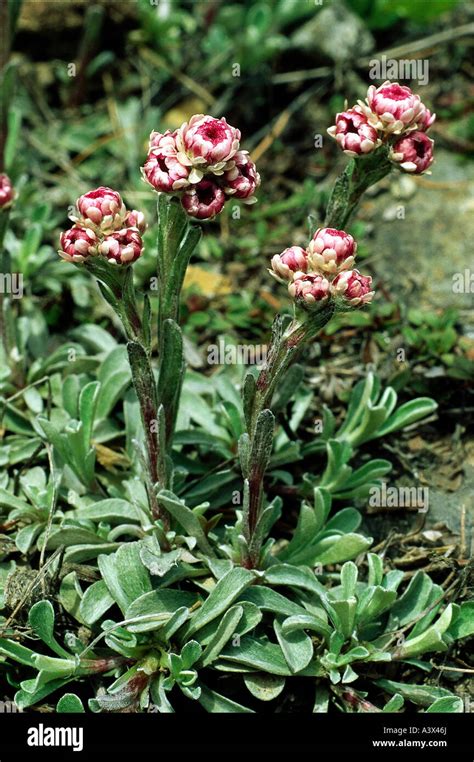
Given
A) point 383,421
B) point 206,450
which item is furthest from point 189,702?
point 383,421

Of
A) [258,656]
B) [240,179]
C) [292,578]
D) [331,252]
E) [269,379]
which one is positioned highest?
[240,179]

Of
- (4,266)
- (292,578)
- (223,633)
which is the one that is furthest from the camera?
(4,266)

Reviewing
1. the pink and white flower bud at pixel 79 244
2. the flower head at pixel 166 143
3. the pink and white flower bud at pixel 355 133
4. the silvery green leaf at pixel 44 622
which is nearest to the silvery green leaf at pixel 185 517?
the silvery green leaf at pixel 44 622

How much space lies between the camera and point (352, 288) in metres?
2.96

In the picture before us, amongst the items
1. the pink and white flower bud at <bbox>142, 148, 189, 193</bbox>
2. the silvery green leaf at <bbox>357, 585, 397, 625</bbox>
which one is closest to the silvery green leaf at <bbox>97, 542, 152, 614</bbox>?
the silvery green leaf at <bbox>357, 585, 397, 625</bbox>

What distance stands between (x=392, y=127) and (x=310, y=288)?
2.31ft

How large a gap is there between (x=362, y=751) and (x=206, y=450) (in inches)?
58.5

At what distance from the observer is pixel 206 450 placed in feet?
14.0

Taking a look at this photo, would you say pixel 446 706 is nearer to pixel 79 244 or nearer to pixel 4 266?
pixel 79 244

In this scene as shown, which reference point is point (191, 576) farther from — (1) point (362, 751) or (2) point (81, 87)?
(2) point (81, 87)

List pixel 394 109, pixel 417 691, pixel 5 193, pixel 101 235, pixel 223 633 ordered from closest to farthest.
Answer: pixel 101 235, pixel 394 109, pixel 223 633, pixel 417 691, pixel 5 193

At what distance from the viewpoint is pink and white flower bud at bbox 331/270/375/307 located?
2.96 meters

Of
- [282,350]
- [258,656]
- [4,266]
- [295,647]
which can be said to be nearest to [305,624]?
[295,647]

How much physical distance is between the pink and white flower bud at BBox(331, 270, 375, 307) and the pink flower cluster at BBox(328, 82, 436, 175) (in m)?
0.53
